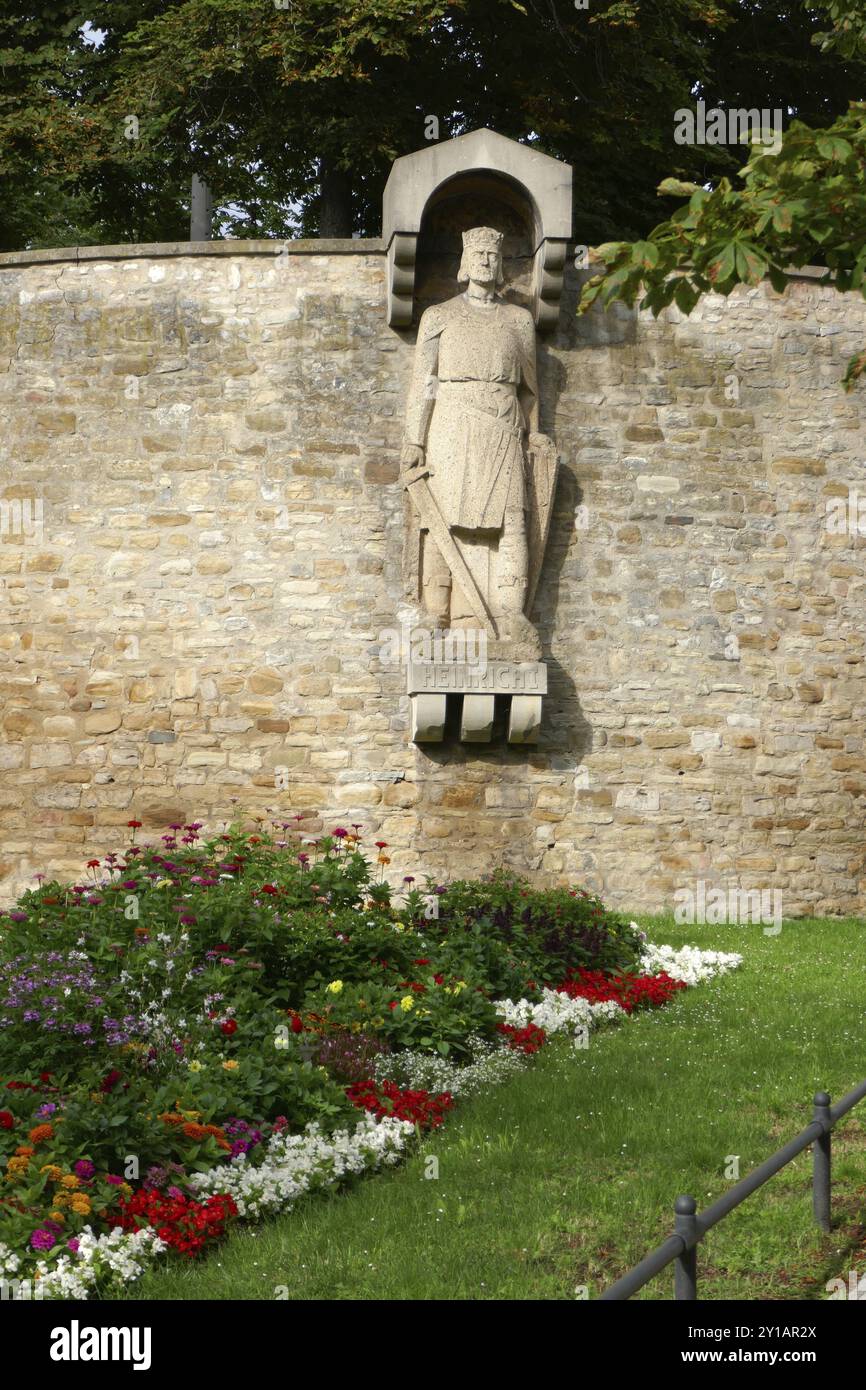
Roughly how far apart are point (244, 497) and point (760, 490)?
3774 mm

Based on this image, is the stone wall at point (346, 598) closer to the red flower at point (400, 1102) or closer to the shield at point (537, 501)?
the shield at point (537, 501)

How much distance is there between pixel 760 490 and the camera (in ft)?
35.6

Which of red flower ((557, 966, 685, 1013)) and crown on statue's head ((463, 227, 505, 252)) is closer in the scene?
red flower ((557, 966, 685, 1013))

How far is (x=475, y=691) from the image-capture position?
32.8 feet

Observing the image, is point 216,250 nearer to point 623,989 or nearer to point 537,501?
point 537,501

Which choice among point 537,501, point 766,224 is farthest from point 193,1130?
point 537,501

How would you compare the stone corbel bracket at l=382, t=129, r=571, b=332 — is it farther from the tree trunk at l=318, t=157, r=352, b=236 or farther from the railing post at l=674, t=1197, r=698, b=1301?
the railing post at l=674, t=1197, r=698, b=1301

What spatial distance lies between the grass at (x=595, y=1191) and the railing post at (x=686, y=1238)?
0.85 meters

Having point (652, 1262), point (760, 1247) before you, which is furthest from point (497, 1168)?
point (652, 1262)

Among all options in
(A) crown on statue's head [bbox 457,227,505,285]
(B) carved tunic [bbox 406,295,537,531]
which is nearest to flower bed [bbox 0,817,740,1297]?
(B) carved tunic [bbox 406,295,537,531]

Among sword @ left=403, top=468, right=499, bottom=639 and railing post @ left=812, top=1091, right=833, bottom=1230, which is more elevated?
sword @ left=403, top=468, right=499, bottom=639

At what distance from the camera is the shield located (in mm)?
10367

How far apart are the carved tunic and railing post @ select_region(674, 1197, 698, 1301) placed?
7.17 metres

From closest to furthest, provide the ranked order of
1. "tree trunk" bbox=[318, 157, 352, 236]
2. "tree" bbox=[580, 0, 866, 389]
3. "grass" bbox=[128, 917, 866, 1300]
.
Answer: "tree" bbox=[580, 0, 866, 389]
"grass" bbox=[128, 917, 866, 1300]
"tree trunk" bbox=[318, 157, 352, 236]
